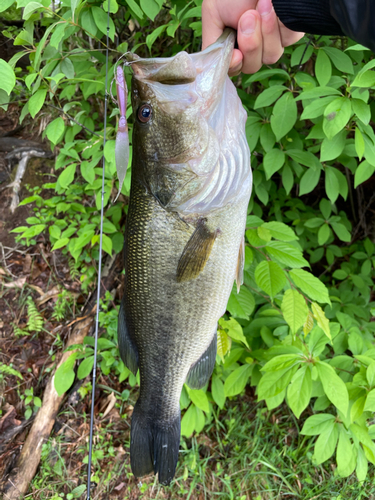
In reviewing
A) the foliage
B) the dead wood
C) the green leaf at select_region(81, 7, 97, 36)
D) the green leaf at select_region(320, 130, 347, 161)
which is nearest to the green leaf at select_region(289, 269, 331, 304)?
the foliage

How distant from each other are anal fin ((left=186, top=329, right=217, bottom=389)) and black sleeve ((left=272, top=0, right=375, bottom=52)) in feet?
3.91

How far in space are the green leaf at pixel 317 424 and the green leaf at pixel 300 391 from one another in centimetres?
39

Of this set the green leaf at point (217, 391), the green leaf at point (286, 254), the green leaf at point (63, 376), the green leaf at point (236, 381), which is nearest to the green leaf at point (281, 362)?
the green leaf at point (286, 254)

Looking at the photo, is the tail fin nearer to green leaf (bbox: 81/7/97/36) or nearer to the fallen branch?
green leaf (bbox: 81/7/97/36)

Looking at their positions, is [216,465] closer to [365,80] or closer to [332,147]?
[332,147]

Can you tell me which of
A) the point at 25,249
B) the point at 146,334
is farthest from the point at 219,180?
the point at 25,249

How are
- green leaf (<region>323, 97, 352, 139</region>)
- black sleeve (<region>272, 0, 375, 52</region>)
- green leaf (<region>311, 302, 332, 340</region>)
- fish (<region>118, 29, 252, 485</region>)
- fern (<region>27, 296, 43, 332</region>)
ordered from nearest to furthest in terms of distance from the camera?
black sleeve (<region>272, 0, 375, 52</region>) → fish (<region>118, 29, 252, 485</region>) → green leaf (<region>323, 97, 352, 139</region>) → green leaf (<region>311, 302, 332, 340</region>) → fern (<region>27, 296, 43, 332</region>)

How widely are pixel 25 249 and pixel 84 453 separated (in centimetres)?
192

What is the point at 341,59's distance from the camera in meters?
1.63

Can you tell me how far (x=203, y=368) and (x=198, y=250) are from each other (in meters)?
0.58

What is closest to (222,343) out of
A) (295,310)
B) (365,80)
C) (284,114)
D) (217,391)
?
(295,310)

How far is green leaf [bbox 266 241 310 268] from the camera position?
1.46 meters

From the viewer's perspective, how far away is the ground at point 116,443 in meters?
2.38

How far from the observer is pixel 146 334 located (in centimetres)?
138
